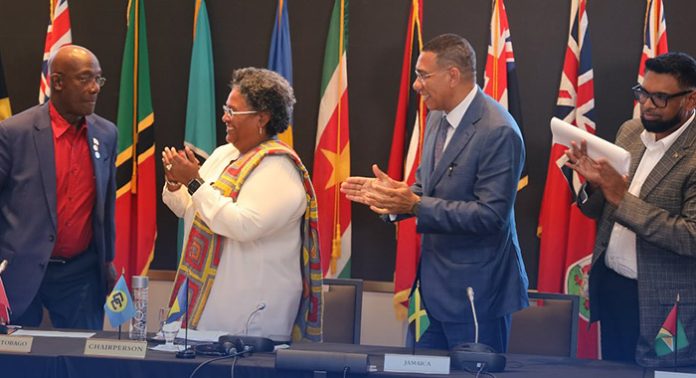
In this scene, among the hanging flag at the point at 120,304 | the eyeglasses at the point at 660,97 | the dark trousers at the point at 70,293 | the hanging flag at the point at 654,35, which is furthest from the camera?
the hanging flag at the point at 654,35

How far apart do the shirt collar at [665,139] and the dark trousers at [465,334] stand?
82 centimetres

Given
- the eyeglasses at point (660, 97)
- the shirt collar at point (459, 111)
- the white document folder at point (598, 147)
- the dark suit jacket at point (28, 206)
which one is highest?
the eyeglasses at point (660, 97)

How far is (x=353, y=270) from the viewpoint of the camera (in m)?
5.62

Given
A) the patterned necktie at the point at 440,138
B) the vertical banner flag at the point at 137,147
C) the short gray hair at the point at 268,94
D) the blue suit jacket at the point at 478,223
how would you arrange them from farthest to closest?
the vertical banner flag at the point at 137,147 < the patterned necktie at the point at 440,138 < the short gray hair at the point at 268,94 < the blue suit jacket at the point at 478,223

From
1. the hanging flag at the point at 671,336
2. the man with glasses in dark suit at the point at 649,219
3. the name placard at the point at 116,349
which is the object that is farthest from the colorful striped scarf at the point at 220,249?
the hanging flag at the point at 671,336

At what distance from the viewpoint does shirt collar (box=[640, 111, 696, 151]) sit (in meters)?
3.43

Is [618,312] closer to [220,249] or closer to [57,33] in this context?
[220,249]

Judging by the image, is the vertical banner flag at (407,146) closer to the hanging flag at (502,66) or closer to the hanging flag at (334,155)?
the hanging flag at (334,155)

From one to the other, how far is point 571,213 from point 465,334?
1.85m

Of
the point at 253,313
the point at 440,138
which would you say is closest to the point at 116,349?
the point at 253,313

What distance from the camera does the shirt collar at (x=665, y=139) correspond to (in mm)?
3433

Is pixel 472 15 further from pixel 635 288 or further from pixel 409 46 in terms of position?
pixel 635 288

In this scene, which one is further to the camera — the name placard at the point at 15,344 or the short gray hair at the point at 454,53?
the short gray hair at the point at 454,53

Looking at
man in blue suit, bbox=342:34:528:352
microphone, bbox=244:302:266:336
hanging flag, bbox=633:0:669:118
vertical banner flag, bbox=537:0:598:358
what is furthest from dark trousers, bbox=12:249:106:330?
hanging flag, bbox=633:0:669:118
